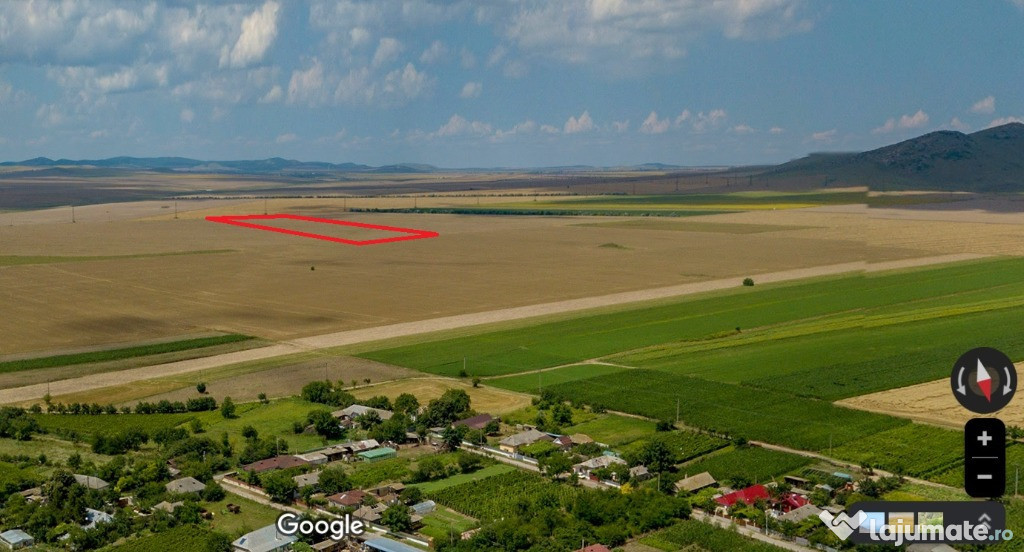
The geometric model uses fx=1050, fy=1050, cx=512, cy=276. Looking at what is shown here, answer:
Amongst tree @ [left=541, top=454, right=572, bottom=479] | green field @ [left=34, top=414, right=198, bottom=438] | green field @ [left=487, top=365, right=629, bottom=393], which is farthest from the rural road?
tree @ [left=541, top=454, right=572, bottom=479]

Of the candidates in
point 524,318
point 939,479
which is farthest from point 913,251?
point 939,479

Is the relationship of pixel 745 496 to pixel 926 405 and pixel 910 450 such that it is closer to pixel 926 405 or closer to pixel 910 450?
pixel 910 450

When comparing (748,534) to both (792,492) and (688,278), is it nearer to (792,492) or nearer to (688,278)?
(792,492)

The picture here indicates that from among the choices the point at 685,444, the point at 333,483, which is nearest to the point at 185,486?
the point at 333,483

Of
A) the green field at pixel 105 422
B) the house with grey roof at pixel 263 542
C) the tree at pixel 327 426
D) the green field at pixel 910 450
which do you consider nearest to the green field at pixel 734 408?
the green field at pixel 910 450

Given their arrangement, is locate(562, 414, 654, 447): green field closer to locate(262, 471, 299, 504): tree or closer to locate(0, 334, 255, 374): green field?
locate(262, 471, 299, 504): tree

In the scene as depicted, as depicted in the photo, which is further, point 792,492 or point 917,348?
point 917,348
